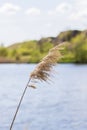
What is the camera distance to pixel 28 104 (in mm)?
31406

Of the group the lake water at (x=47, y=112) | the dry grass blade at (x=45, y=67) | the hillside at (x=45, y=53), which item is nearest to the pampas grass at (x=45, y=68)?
the dry grass blade at (x=45, y=67)

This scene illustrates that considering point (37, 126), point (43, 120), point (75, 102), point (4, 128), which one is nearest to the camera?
point (4, 128)

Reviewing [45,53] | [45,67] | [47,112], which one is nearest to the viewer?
[45,67]

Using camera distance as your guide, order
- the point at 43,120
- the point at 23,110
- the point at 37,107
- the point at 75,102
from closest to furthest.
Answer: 1. the point at 43,120
2. the point at 23,110
3. the point at 37,107
4. the point at 75,102

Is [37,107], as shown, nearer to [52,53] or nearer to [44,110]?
[44,110]

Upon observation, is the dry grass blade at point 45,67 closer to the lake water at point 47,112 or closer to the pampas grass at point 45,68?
the pampas grass at point 45,68

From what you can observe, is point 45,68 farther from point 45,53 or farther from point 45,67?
point 45,53

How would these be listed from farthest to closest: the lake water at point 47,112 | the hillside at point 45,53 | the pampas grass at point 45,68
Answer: the hillside at point 45,53
the lake water at point 47,112
the pampas grass at point 45,68

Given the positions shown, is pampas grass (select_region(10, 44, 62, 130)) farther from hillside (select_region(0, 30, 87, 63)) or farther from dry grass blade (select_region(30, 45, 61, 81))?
hillside (select_region(0, 30, 87, 63))

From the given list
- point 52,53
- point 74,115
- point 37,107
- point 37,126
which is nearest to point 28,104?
point 37,107

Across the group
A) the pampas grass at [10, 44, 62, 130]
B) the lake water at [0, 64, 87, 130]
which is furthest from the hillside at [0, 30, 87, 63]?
the pampas grass at [10, 44, 62, 130]

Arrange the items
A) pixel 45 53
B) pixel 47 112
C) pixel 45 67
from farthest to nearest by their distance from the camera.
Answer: pixel 45 53 → pixel 47 112 → pixel 45 67

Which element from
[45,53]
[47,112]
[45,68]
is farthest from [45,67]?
[45,53]

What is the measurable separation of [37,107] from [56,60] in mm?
21924
